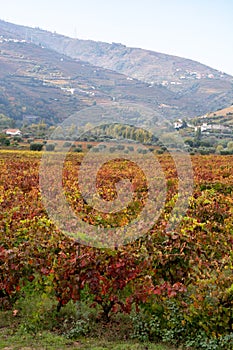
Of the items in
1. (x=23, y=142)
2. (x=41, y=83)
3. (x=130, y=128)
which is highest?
(x=41, y=83)

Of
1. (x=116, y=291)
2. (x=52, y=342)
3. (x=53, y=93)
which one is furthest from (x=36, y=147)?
(x=53, y=93)

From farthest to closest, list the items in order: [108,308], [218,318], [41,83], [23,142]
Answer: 1. [41,83]
2. [23,142]
3. [108,308]
4. [218,318]

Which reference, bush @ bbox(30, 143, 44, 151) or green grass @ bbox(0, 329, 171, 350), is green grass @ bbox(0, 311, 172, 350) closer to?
green grass @ bbox(0, 329, 171, 350)

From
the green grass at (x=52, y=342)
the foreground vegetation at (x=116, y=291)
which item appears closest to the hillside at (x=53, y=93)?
the foreground vegetation at (x=116, y=291)

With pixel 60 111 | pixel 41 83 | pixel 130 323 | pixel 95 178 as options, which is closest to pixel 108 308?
pixel 130 323

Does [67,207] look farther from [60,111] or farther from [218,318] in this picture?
[60,111]

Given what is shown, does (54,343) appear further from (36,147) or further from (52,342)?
→ (36,147)

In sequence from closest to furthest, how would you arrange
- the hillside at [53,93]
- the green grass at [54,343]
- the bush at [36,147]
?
the green grass at [54,343], the bush at [36,147], the hillside at [53,93]

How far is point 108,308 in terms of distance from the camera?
5.82m

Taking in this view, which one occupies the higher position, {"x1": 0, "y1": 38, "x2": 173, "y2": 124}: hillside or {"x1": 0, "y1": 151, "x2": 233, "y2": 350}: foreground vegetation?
{"x1": 0, "y1": 38, "x2": 173, "y2": 124}: hillside

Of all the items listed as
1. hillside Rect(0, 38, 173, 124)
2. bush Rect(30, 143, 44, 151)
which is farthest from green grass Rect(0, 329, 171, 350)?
hillside Rect(0, 38, 173, 124)

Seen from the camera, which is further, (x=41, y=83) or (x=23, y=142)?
(x=41, y=83)

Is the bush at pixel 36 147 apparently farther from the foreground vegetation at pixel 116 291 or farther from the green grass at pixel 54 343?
the green grass at pixel 54 343

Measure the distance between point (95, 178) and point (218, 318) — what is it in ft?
32.5
